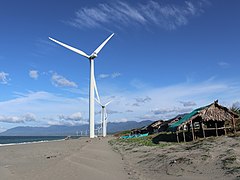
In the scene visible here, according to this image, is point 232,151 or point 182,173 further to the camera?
point 232,151

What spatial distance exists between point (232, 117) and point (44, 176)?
954 inches

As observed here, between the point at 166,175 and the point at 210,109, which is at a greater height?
the point at 210,109

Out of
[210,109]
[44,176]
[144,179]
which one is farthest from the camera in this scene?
[210,109]

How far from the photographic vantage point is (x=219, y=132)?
33844 mm

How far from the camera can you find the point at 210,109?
31391mm

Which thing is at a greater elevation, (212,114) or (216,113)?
(216,113)

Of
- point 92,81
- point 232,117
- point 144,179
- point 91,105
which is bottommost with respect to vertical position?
point 144,179

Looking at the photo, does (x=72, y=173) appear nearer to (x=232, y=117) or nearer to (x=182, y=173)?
(x=182, y=173)

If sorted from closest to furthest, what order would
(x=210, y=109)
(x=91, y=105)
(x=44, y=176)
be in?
(x=44, y=176)
(x=210, y=109)
(x=91, y=105)

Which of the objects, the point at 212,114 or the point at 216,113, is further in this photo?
the point at 216,113

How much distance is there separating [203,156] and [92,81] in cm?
4014

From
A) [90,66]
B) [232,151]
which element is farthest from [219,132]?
[90,66]

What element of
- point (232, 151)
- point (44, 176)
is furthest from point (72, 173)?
point (232, 151)

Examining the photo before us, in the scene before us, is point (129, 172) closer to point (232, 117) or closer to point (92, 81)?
point (232, 117)
